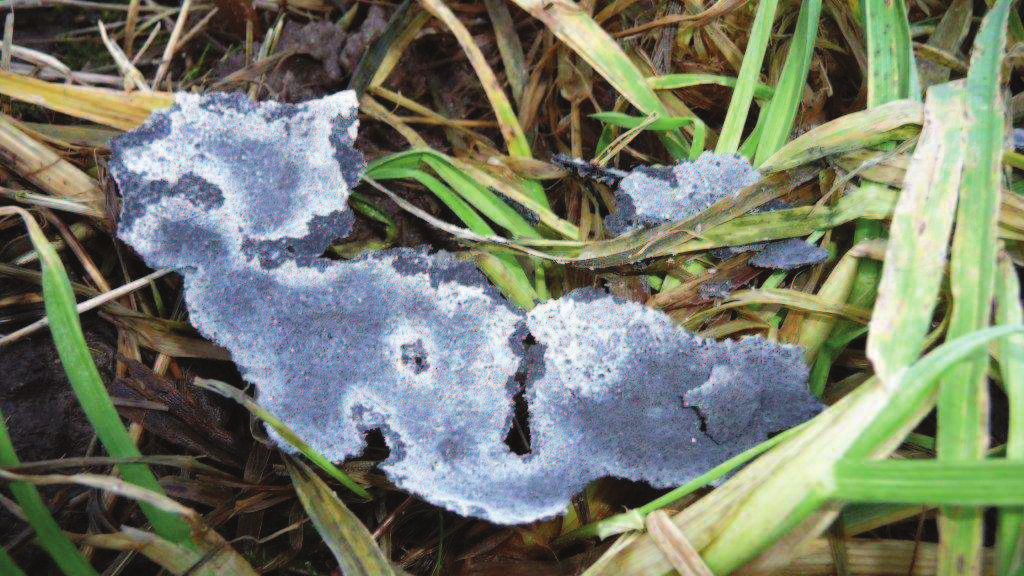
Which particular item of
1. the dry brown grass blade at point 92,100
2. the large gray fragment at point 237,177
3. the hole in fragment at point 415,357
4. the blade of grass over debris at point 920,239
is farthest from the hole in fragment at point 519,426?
the dry brown grass blade at point 92,100

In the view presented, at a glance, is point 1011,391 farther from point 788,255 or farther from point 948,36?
point 948,36

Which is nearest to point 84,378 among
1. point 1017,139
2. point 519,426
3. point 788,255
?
point 519,426

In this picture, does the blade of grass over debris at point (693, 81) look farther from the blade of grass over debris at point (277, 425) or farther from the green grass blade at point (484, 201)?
the blade of grass over debris at point (277, 425)

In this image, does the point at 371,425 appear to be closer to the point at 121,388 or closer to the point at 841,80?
the point at 121,388

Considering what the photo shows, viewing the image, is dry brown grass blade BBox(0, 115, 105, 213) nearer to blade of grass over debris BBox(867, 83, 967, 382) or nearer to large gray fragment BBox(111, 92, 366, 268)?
large gray fragment BBox(111, 92, 366, 268)

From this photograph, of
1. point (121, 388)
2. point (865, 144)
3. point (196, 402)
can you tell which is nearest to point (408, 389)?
point (196, 402)
